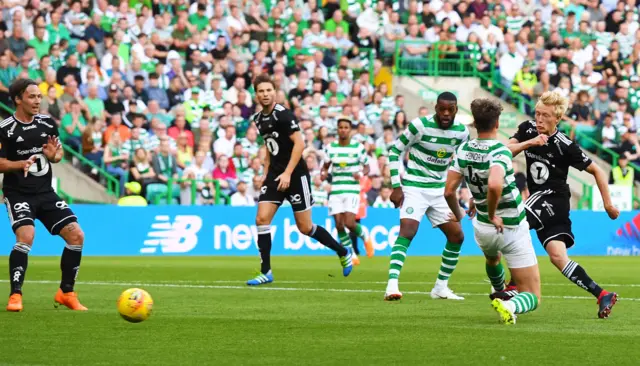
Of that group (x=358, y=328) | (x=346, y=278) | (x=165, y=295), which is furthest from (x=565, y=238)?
(x=346, y=278)

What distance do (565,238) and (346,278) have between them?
619 cm

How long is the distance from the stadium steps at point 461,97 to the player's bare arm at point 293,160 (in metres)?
16.6

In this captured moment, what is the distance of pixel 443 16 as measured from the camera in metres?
33.9

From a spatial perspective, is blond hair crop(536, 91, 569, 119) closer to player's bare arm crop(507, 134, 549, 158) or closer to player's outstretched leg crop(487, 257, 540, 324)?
player's bare arm crop(507, 134, 549, 158)

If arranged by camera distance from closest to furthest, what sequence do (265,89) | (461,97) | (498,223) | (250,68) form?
(498,223)
(265,89)
(250,68)
(461,97)

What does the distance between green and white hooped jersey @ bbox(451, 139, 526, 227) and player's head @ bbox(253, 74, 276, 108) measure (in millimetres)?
5021

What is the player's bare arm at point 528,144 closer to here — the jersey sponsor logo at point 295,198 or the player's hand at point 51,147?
the player's hand at point 51,147

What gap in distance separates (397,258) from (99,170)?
13136mm

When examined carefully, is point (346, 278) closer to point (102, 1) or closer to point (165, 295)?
point (165, 295)

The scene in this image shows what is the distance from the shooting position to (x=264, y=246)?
15953 mm

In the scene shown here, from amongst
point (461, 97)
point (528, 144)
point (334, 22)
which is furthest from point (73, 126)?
point (528, 144)

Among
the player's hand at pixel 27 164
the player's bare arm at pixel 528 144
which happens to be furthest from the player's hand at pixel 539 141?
the player's hand at pixel 27 164

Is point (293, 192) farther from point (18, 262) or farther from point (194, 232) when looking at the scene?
point (194, 232)

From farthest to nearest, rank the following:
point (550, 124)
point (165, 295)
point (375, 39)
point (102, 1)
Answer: point (375, 39) → point (102, 1) → point (165, 295) → point (550, 124)
